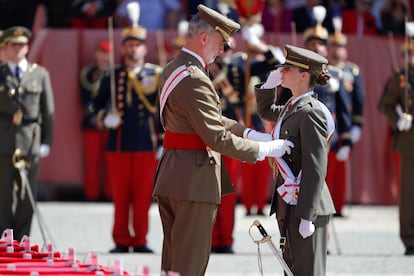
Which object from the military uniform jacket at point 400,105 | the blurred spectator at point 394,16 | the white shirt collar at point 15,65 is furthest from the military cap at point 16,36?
the blurred spectator at point 394,16

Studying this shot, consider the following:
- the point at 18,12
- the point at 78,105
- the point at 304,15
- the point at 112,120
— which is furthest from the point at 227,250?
the point at 18,12

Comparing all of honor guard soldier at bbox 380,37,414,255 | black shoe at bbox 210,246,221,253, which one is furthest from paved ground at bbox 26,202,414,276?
honor guard soldier at bbox 380,37,414,255

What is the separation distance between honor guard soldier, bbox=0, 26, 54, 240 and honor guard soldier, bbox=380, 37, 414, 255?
3.01m

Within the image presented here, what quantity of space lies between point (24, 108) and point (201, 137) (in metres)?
3.78

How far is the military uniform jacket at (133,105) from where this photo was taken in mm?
11172

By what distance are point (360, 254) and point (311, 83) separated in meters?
3.76

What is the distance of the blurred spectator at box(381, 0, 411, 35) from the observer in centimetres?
1564

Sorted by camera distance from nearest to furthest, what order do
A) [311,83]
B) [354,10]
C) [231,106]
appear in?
[311,83] → [231,106] → [354,10]

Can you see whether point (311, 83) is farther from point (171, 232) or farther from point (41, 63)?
point (41, 63)

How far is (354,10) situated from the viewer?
16.0 metres

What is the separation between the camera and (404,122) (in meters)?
11.0

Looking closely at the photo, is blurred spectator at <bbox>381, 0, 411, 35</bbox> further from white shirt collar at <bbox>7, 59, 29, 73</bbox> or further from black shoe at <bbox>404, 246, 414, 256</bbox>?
white shirt collar at <bbox>7, 59, 29, 73</bbox>

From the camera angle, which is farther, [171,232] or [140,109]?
[140,109]

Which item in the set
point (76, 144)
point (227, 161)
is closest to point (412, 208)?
point (227, 161)
